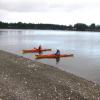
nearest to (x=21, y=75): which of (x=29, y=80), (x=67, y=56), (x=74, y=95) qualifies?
(x=29, y=80)

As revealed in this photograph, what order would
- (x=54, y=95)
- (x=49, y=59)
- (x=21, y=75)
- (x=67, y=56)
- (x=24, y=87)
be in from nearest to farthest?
(x=54, y=95), (x=24, y=87), (x=21, y=75), (x=49, y=59), (x=67, y=56)

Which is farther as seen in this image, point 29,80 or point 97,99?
point 29,80

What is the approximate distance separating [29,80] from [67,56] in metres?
22.6

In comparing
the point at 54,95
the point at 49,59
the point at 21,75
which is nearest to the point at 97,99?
the point at 54,95

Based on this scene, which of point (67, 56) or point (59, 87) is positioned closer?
point (59, 87)

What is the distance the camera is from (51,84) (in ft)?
41.1

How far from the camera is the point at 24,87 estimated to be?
11.5 metres

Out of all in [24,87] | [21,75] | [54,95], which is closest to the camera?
[54,95]

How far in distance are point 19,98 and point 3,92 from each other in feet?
3.56

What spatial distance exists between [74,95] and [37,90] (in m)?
1.87

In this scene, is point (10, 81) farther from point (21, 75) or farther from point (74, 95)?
point (74, 95)

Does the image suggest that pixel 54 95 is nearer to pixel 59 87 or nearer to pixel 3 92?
pixel 59 87

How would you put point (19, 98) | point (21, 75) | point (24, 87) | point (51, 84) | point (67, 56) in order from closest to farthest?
point (19, 98), point (24, 87), point (51, 84), point (21, 75), point (67, 56)

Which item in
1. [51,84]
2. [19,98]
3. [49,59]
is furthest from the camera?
[49,59]
